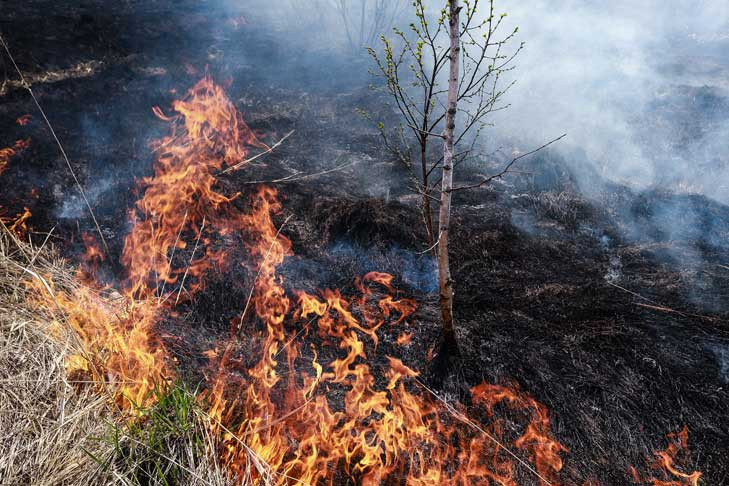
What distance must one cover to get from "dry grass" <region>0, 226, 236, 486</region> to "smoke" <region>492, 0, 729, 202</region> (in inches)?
294

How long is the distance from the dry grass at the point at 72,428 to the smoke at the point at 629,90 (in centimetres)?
746

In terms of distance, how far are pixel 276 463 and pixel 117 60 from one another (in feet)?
34.7

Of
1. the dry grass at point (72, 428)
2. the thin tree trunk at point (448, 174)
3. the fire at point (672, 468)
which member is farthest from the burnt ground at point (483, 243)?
the dry grass at point (72, 428)

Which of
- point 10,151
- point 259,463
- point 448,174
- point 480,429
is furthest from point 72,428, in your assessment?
point 10,151

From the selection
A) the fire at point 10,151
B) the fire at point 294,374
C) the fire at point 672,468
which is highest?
the fire at point 672,468

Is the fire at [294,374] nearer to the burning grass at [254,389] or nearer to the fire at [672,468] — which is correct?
the burning grass at [254,389]

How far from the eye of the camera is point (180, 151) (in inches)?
275

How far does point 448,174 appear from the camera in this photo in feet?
10.6

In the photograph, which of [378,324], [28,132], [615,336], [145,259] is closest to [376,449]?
[378,324]

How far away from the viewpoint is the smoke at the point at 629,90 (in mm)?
8125

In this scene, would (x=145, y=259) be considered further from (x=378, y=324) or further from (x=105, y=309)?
(x=378, y=324)

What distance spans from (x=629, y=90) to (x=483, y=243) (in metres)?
7.76

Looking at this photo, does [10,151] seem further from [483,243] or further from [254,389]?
[483,243]

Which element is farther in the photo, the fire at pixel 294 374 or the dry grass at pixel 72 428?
the fire at pixel 294 374
